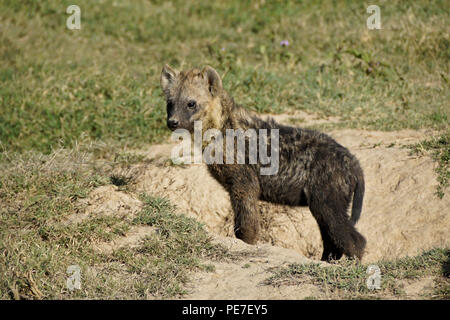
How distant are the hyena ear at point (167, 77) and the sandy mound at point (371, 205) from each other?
0.94 m

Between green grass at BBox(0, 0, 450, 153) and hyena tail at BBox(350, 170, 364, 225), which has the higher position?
green grass at BBox(0, 0, 450, 153)

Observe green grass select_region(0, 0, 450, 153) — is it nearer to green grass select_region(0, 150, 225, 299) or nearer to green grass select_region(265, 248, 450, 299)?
green grass select_region(0, 150, 225, 299)

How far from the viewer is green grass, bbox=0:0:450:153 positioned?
732 centimetres

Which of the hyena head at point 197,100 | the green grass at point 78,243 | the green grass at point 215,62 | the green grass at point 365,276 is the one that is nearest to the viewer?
the green grass at point 365,276

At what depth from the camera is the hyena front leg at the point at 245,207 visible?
520 cm

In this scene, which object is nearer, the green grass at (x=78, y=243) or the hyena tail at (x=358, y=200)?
the green grass at (x=78, y=243)

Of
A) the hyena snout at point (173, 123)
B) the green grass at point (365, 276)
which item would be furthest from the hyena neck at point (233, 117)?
the green grass at point (365, 276)

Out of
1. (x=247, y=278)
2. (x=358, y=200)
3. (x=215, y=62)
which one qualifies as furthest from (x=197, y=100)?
(x=215, y=62)

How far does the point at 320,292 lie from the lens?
3832mm

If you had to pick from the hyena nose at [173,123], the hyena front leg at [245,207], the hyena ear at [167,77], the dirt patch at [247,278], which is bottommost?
the dirt patch at [247,278]

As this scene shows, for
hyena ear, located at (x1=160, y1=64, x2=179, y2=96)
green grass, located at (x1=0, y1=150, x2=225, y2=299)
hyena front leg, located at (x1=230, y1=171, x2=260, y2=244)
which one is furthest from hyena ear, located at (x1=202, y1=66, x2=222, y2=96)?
green grass, located at (x1=0, y1=150, x2=225, y2=299)

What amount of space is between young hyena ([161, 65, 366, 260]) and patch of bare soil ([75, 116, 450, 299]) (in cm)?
43

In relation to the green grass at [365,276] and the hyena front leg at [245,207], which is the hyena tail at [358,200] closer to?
the green grass at [365,276]
